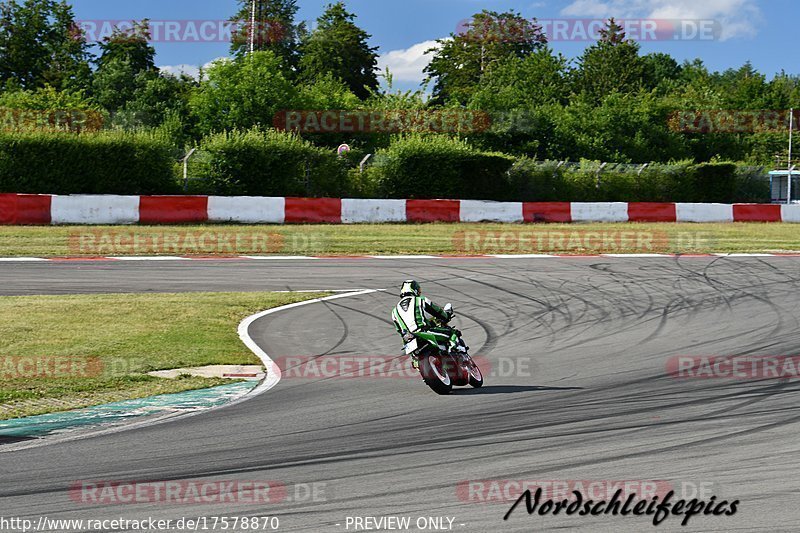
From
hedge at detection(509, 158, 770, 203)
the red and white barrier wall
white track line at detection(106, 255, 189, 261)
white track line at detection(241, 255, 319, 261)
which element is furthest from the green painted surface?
hedge at detection(509, 158, 770, 203)

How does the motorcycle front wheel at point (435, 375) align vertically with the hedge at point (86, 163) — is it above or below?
below

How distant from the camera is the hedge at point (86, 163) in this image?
26.8 m

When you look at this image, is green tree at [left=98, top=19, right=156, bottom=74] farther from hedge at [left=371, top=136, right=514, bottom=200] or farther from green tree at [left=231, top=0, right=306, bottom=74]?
hedge at [left=371, top=136, right=514, bottom=200]

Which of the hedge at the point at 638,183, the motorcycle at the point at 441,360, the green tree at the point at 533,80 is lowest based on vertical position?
the motorcycle at the point at 441,360

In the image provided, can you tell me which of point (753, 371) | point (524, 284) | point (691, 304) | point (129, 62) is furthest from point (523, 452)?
point (129, 62)

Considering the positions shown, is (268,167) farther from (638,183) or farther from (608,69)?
(608,69)

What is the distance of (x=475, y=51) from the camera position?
8788cm

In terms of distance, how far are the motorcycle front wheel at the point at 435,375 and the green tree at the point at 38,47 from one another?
6536 cm

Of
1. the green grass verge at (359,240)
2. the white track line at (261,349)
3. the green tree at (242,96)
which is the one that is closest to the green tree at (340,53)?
the green tree at (242,96)

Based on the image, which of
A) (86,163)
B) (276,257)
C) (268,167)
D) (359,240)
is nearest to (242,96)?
(268,167)

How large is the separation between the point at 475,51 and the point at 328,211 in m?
63.9

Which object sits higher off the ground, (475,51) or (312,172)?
(475,51)

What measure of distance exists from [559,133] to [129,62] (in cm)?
3135

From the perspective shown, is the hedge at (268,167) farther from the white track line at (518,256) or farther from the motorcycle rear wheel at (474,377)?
the motorcycle rear wheel at (474,377)
